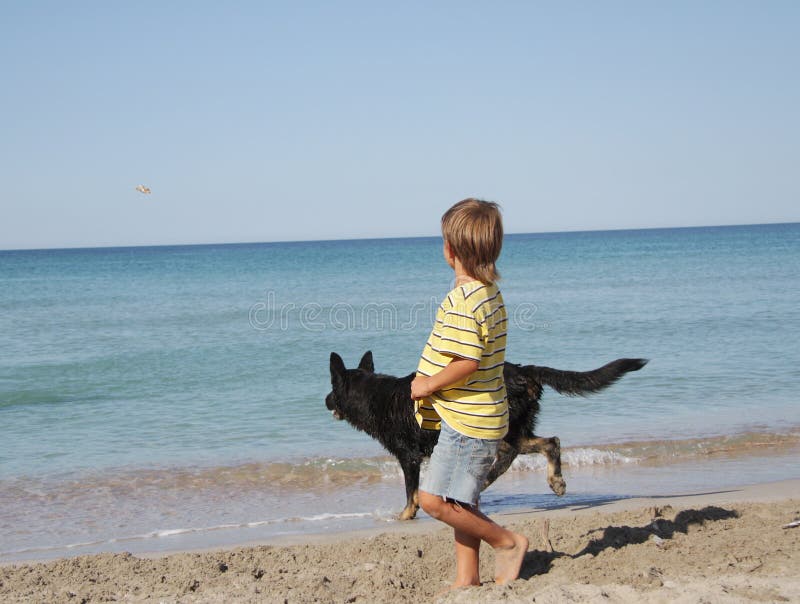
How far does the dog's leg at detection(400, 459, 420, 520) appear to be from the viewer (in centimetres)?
616

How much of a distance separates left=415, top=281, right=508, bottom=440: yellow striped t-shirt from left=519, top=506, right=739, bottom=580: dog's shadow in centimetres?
110

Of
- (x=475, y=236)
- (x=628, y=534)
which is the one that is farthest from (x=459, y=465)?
(x=628, y=534)

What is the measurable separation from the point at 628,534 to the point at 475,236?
8.17 ft

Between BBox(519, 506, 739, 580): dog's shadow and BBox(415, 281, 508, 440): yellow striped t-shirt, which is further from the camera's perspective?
BBox(519, 506, 739, 580): dog's shadow

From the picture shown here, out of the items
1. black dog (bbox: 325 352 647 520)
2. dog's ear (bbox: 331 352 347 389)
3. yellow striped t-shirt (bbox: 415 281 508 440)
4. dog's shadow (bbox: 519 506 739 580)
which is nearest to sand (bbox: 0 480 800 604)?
dog's shadow (bbox: 519 506 739 580)

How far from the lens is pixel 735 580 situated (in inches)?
148

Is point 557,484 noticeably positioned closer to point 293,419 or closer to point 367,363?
point 367,363

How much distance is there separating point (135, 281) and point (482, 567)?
4000cm

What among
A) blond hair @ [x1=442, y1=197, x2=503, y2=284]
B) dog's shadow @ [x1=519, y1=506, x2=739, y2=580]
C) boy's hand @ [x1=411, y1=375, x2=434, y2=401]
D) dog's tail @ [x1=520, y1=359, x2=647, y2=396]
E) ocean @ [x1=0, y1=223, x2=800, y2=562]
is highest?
blond hair @ [x1=442, y1=197, x2=503, y2=284]

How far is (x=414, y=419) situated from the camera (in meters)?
6.15

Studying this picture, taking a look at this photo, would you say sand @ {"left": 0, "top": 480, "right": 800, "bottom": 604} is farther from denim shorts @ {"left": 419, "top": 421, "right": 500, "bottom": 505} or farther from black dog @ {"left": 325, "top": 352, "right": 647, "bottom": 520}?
black dog @ {"left": 325, "top": 352, "right": 647, "bottom": 520}

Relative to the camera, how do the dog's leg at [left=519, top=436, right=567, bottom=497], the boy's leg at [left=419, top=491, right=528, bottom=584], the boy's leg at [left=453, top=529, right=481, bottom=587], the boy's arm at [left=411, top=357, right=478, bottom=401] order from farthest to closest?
the dog's leg at [left=519, top=436, right=567, bottom=497] → the boy's leg at [left=453, top=529, right=481, bottom=587] → the boy's leg at [left=419, top=491, right=528, bottom=584] → the boy's arm at [left=411, top=357, right=478, bottom=401]

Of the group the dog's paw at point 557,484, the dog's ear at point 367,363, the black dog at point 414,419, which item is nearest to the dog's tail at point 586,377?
the black dog at point 414,419

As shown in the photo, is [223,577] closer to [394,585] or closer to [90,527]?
[394,585]
